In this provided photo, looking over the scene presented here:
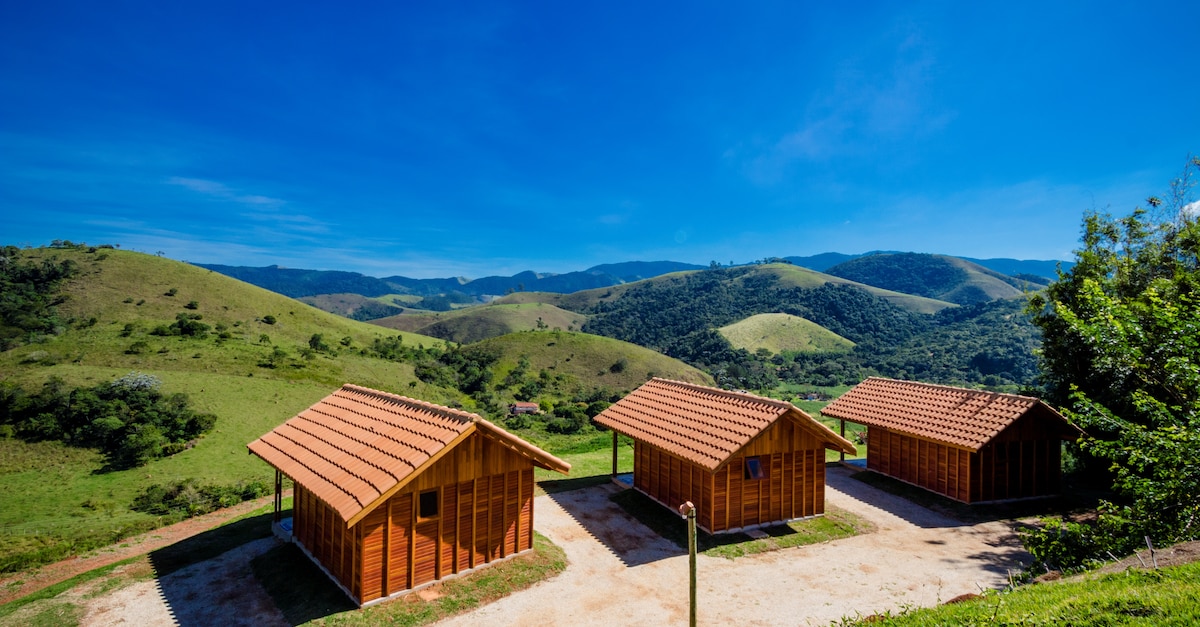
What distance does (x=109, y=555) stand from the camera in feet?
49.3

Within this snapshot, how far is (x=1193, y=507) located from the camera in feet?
35.3

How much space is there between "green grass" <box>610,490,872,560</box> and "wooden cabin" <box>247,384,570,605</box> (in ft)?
→ 15.0

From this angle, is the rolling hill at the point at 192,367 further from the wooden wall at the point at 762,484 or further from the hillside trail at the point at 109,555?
the wooden wall at the point at 762,484

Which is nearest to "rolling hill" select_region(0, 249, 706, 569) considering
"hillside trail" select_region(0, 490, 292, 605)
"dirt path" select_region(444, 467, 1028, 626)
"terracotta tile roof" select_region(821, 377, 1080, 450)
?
"hillside trail" select_region(0, 490, 292, 605)

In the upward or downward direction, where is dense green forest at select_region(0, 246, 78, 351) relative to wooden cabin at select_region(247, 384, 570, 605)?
upward

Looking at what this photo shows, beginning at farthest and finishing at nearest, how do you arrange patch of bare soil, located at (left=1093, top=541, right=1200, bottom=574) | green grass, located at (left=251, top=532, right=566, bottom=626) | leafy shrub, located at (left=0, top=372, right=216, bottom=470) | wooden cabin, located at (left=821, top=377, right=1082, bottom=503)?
leafy shrub, located at (left=0, top=372, right=216, bottom=470), wooden cabin, located at (left=821, top=377, right=1082, bottom=503), green grass, located at (left=251, top=532, right=566, bottom=626), patch of bare soil, located at (left=1093, top=541, right=1200, bottom=574)

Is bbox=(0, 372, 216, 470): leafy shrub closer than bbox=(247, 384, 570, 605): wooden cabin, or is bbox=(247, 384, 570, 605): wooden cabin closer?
bbox=(247, 384, 570, 605): wooden cabin

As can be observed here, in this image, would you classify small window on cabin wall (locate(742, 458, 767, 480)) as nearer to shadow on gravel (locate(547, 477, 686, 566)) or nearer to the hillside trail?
shadow on gravel (locate(547, 477, 686, 566))

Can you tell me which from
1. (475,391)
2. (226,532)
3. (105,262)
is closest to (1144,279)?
(226,532)

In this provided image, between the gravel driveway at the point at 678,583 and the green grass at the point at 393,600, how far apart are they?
30 cm

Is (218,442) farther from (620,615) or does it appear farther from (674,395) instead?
(620,615)

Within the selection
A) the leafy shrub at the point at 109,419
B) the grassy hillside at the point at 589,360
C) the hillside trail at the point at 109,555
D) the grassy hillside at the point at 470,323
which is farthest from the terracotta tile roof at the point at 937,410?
the grassy hillside at the point at 470,323

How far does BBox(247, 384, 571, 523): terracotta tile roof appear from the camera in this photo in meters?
11.6

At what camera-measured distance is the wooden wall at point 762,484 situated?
16.2m
